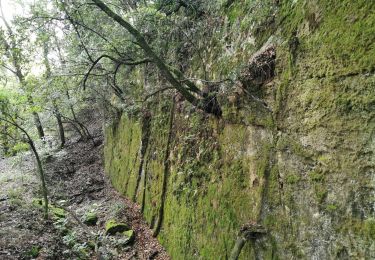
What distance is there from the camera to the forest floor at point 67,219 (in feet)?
22.5

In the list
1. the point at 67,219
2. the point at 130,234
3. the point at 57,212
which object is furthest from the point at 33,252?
the point at 57,212

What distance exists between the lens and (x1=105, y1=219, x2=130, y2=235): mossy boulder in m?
8.36

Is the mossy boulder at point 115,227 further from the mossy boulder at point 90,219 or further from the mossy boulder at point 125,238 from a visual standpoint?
the mossy boulder at point 90,219

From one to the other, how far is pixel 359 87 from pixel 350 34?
1.87 feet

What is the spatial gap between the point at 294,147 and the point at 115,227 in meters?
6.44

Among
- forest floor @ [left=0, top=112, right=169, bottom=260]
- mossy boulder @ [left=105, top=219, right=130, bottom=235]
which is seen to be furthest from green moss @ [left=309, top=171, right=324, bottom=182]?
mossy boulder @ [left=105, top=219, right=130, bottom=235]

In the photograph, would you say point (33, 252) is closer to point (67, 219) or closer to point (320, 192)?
point (67, 219)

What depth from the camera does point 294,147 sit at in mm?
3658

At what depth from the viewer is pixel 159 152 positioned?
871 centimetres

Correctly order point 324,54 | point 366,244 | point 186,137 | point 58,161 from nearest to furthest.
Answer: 1. point 366,244
2. point 324,54
3. point 186,137
4. point 58,161

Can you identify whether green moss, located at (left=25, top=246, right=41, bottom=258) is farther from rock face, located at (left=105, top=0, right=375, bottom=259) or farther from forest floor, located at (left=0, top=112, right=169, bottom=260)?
rock face, located at (left=105, top=0, right=375, bottom=259)

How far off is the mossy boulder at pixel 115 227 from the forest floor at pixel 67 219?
0.12 m

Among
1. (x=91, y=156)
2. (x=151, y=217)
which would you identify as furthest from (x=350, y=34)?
(x=91, y=156)

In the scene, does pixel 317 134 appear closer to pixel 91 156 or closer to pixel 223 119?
pixel 223 119
